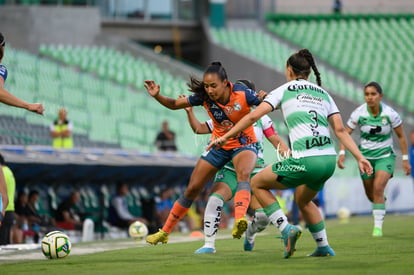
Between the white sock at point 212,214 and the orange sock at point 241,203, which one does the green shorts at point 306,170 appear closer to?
the orange sock at point 241,203

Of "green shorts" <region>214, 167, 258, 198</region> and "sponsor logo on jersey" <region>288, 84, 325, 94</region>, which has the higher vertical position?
"sponsor logo on jersey" <region>288, 84, 325, 94</region>

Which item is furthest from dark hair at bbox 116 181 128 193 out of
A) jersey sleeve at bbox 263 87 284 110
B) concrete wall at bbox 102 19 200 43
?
concrete wall at bbox 102 19 200 43

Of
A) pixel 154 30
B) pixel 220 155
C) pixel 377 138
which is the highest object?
pixel 154 30

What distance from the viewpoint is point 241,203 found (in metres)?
11.2

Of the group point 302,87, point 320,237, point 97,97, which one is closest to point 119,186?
point 97,97

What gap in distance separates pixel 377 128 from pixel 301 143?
228 inches

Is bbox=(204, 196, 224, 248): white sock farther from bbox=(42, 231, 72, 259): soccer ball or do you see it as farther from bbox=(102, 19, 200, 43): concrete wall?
bbox=(102, 19, 200, 43): concrete wall

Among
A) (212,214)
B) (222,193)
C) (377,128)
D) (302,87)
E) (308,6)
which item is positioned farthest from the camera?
(308,6)

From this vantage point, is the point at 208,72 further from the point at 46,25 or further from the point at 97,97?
the point at 46,25

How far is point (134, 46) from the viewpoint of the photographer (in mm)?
41406

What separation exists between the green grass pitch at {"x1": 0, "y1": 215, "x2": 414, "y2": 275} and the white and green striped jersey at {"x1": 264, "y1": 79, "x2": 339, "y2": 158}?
3.68ft


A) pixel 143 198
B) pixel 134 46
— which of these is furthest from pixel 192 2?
Answer: pixel 143 198

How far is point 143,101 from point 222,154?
2116 centimetres

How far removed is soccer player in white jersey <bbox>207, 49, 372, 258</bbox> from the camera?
32.0 feet
